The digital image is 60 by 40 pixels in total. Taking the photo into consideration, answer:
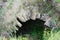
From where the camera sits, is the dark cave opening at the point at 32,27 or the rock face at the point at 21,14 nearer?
the rock face at the point at 21,14

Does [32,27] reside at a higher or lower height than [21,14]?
lower

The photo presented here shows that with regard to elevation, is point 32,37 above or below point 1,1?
below

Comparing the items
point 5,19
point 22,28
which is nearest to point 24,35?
point 22,28

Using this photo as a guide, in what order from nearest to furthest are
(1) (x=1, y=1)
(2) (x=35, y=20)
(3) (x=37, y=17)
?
(3) (x=37, y=17), (2) (x=35, y=20), (1) (x=1, y=1)

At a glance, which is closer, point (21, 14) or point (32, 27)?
point (21, 14)

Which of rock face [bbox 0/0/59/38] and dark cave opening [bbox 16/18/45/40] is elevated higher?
rock face [bbox 0/0/59/38]

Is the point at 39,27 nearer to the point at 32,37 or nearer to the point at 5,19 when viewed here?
the point at 32,37

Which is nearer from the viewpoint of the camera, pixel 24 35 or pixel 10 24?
pixel 10 24

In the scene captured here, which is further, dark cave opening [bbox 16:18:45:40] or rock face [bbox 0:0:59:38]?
dark cave opening [bbox 16:18:45:40]
